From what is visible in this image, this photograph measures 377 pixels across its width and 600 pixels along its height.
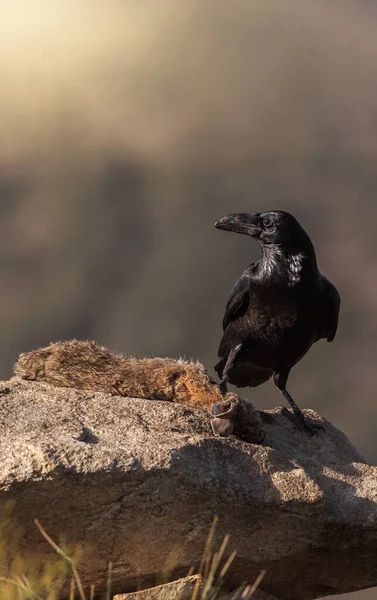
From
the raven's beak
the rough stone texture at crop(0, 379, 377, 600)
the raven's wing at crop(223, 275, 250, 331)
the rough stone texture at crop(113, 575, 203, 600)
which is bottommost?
the rough stone texture at crop(113, 575, 203, 600)

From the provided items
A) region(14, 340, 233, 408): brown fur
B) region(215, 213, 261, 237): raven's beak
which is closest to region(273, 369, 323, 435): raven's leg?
region(14, 340, 233, 408): brown fur

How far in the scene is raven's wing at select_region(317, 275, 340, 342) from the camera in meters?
10.2

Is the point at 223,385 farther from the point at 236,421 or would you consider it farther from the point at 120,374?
the point at 236,421

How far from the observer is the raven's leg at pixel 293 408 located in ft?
30.6

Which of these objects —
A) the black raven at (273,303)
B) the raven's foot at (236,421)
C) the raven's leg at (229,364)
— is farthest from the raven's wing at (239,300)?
the raven's foot at (236,421)

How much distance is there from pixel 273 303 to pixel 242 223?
1074mm

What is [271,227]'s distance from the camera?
31.4 feet

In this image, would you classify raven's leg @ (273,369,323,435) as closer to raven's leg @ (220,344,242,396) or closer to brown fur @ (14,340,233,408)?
raven's leg @ (220,344,242,396)

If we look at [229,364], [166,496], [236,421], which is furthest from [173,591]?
[229,364]

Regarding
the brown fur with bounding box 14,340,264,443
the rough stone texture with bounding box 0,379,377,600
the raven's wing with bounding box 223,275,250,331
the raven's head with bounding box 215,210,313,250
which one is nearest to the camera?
the rough stone texture with bounding box 0,379,377,600

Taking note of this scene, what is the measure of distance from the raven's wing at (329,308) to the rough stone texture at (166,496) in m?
2.64

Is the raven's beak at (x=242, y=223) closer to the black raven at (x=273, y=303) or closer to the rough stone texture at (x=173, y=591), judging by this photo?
the black raven at (x=273, y=303)

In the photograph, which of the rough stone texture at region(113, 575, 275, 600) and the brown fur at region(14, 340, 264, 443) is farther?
the brown fur at region(14, 340, 264, 443)

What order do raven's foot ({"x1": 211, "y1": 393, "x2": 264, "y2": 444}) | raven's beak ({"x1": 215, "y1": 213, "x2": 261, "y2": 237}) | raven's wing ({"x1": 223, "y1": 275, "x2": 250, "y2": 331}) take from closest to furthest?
1. raven's foot ({"x1": 211, "y1": 393, "x2": 264, "y2": 444})
2. raven's beak ({"x1": 215, "y1": 213, "x2": 261, "y2": 237})
3. raven's wing ({"x1": 223, "y1": 275, "x2": 250, "y2": 331})
